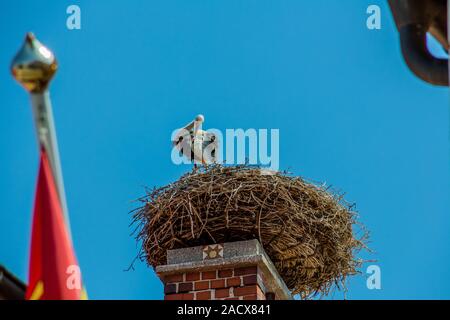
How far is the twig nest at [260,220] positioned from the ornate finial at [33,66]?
4.45m

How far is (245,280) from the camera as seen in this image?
10539 mm

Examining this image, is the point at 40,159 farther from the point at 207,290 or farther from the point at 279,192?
A: the point at 279,192

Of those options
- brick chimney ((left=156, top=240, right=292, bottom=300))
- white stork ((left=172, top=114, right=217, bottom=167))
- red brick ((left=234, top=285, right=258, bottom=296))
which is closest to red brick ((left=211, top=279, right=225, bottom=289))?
brick chimney ((left=156, top=240, right=292, bottom=300))

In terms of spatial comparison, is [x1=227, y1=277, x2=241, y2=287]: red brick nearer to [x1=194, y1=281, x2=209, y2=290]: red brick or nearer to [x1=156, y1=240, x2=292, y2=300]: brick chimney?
[x1=156, y1=240, x2=292, y2=300]: brick chimney

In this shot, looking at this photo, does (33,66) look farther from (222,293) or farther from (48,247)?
(222,293)

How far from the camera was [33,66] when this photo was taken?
6621 millimetres

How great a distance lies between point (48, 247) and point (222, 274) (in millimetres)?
3375

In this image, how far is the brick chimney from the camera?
10.5m

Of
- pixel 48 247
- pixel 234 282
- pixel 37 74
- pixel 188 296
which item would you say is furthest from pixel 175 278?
pixel 37 74

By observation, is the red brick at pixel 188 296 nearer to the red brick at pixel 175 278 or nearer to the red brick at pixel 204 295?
the red brick at pixel 204 295

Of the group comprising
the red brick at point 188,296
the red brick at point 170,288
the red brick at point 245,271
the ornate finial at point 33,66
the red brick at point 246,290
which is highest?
the ornate finial at point 33,66

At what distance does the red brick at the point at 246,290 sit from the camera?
10.5 meters

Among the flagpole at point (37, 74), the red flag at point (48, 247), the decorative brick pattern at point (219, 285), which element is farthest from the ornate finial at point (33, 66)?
the decorative brick pattern at point (219, 285)
